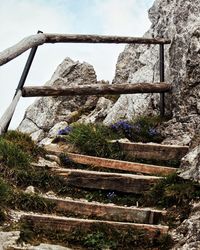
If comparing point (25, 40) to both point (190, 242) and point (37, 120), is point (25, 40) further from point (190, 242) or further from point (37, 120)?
point (37, 120)

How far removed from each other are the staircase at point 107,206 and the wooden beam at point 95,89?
1160 mm

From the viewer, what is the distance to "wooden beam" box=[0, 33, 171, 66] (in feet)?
24.8

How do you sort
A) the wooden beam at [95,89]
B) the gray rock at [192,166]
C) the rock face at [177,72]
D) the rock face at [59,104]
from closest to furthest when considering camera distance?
the gray rock at [192,166] → the wooden beam at [95,89] → the rock face at [177,72] → the rock face at [59,104]

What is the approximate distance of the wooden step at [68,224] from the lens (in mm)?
6398

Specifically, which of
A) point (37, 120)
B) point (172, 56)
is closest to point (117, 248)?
point (172, 56)

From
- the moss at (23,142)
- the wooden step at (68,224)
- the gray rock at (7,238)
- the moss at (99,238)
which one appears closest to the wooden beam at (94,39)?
the moss at (23,142)

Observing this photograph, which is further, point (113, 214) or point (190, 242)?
point (113, 214)

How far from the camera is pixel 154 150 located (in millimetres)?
8656

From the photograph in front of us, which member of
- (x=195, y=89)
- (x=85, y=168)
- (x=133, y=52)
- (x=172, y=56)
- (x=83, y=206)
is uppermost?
(x=133, y=52)

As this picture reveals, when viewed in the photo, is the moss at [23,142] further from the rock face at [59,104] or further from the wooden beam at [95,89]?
the rock face at [59,104]

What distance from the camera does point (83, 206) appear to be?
6957 millimetres

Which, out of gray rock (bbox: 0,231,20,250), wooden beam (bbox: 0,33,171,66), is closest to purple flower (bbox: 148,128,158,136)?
wooden beam (bbox: 0,33,171,66)

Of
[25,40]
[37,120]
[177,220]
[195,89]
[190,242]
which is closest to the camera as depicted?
[190,242]

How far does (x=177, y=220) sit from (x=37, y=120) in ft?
33.7
